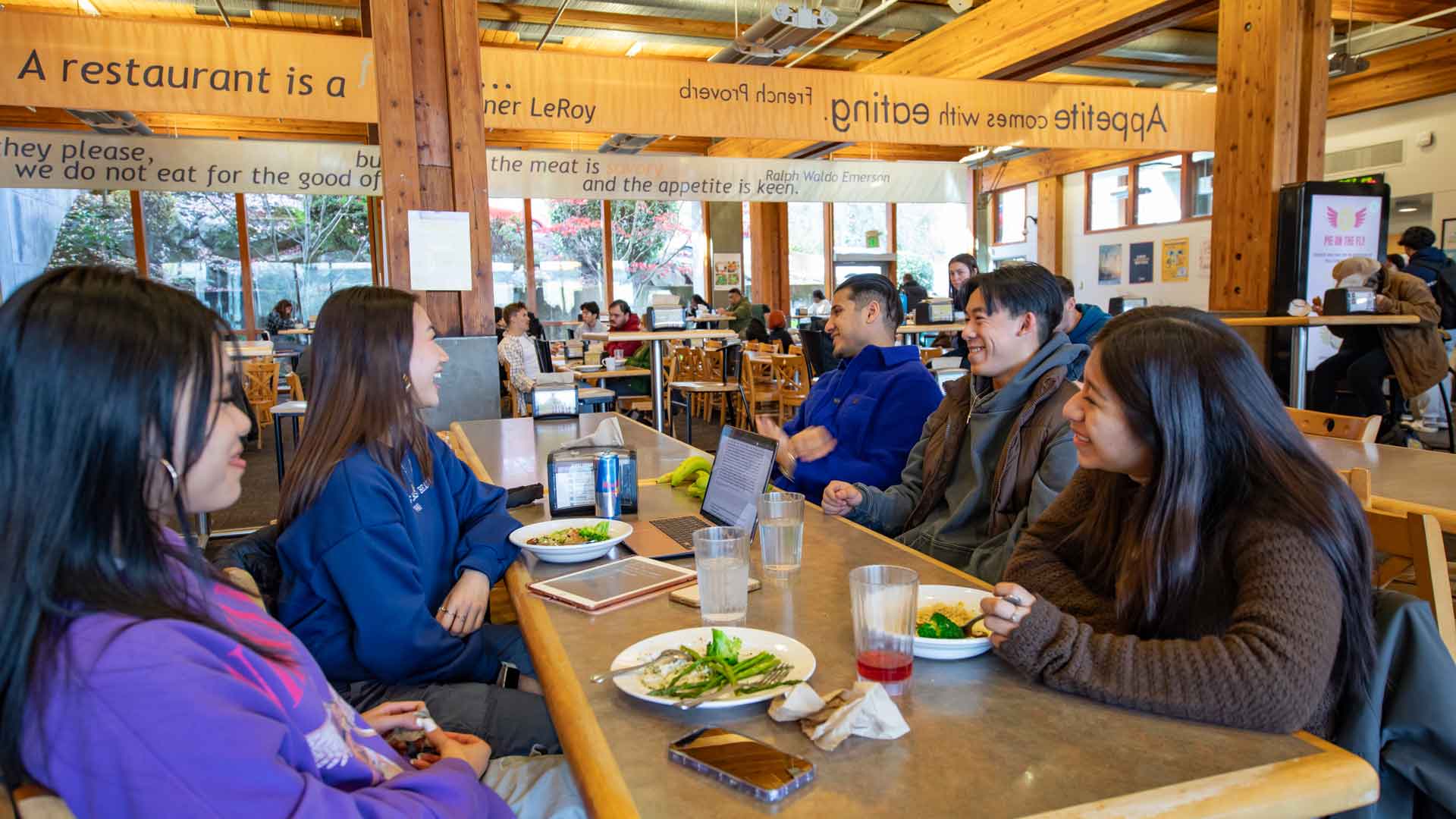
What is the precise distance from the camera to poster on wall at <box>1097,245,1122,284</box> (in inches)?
520

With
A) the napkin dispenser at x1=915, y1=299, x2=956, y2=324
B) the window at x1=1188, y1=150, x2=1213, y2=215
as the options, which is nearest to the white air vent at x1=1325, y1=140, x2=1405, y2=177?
the window at x1=1188, y1=150, x2=1213, y2=215

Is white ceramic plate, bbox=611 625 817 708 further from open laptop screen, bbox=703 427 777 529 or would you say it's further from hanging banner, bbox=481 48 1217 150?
hanging banner, bbox=481 48 1217 150

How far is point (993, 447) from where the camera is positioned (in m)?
2.12

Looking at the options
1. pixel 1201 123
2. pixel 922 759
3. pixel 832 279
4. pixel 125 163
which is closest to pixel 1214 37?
pixel 1201 123

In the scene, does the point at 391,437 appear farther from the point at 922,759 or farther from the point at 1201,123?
the point at 1201,123

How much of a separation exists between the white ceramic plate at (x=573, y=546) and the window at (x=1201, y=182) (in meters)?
12.4

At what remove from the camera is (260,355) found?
976cm

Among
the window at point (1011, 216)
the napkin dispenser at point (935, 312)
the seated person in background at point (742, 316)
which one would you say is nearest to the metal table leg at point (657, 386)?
the napkin dispenser at point (935, 312)

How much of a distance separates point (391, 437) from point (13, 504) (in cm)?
100

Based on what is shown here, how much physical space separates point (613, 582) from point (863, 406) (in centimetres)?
141

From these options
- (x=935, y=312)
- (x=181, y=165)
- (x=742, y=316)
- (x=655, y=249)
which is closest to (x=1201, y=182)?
(x=935, y=312)

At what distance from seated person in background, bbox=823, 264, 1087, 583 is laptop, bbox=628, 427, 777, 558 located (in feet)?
0.94

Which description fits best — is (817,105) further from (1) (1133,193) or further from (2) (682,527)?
(1) (1133,193)

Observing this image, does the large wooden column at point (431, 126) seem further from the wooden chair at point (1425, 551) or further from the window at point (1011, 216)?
the window at point (1011, 216)
